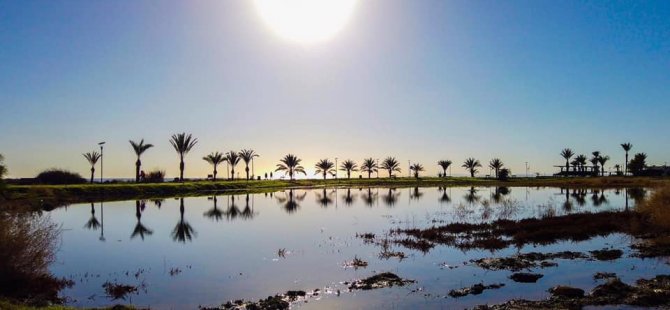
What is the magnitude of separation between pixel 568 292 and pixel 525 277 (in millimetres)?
2357

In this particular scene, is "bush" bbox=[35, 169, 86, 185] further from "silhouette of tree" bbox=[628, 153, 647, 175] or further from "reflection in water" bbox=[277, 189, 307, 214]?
"silhouette of tree" bbox=[628, 153, 647, 175]

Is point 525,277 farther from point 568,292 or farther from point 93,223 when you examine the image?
point 93,223

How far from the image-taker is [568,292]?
1343 centimetres

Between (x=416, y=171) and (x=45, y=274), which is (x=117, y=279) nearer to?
(x=45, y=274)

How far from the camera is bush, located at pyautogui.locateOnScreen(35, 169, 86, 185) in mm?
75062

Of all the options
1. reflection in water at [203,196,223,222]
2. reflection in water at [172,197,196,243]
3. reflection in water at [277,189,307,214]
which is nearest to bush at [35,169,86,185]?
reflection in water at [277,189,307,214]

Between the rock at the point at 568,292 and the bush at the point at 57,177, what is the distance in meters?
77.2

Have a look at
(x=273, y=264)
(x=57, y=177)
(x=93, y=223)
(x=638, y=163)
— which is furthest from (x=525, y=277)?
(x=638, y=163)

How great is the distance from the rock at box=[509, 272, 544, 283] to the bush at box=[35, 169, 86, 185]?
247ft

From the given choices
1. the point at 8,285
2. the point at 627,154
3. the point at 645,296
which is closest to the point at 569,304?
the point at 645,296

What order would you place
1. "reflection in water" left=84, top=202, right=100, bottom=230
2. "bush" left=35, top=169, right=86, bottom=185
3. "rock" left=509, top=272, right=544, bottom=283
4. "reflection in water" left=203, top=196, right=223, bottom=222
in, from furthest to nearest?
"bush" left=35, top=169, right=86, bottom=185 → "reflection in water" left=203, top=196, right=223, bottom=222 → "reflection in water" left=84, top=202, right=100, bottom=230 → "rock" left=509, top=272, right=544, bottom=283

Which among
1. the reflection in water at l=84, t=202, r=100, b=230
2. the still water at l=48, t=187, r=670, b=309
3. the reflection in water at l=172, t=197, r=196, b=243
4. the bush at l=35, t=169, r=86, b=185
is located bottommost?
the still water at l=48, t=187, r=670, b=309

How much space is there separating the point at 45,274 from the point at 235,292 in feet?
20.8

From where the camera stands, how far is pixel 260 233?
29.1 m
